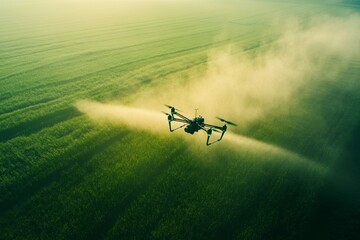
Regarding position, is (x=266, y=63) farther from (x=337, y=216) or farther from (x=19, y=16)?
(x=19, y=16)

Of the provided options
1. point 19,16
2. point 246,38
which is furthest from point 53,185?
point 19,16

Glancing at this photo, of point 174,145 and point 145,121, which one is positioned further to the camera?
point 145,121

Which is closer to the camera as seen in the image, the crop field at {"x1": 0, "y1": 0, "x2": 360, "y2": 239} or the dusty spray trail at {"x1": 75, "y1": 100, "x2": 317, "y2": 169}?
the crop field at {"x1": 0, "y1": 0, "x2": 360, "y2": 239}

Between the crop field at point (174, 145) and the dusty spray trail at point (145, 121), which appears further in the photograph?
the dusty spray trail at point (145, 121)
